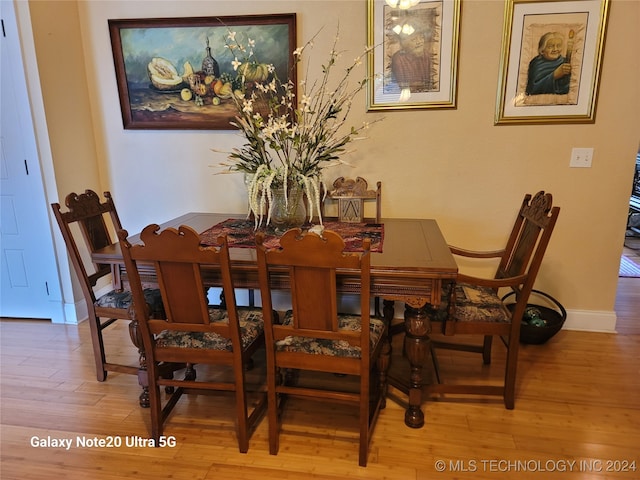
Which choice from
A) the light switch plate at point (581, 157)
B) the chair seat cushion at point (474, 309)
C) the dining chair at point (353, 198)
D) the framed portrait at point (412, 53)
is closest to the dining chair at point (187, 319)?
the chair seat cushion at point (474, 309)

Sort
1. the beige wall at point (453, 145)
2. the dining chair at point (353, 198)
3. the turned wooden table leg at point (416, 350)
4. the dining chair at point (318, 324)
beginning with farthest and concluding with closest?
1. the dining chair at point (353, 198)
2. the beige wall at point (453, 145)
3. the turned wooden table leg at point (416, 350)
4. the dining chair at point (318, 324)

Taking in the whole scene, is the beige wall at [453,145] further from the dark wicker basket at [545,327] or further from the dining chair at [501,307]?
the dining chair at [501,307]

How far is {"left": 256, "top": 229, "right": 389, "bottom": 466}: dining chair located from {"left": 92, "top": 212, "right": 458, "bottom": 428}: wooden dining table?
0.34 feet

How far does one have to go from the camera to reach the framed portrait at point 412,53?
8.23 ft

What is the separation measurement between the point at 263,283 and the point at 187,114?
5.84 feet

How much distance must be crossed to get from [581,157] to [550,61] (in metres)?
0.61

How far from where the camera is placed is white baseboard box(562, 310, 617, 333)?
2797 mm

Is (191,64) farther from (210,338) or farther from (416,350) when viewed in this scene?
(416,350)

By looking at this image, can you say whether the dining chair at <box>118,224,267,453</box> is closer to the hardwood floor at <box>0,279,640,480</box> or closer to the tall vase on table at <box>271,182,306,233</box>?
the hardwood floor at <box>0,279,640,480</box>

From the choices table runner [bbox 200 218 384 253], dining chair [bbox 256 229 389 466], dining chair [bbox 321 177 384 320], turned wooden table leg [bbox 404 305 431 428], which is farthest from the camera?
dining chair [bbox 321 177 384 320]

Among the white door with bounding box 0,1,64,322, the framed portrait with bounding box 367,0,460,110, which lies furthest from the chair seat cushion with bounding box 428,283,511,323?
the white door with bounding box 0,1,64,322

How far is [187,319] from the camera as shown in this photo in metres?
1.67

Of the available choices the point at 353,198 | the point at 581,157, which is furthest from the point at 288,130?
the point at 581,157

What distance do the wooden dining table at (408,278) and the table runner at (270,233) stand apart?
75 millimetres
